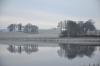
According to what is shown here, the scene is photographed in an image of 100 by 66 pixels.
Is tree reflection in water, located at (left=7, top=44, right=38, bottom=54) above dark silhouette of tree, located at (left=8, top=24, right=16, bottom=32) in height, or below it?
below

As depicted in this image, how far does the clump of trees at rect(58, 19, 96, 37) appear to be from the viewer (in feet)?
10.7

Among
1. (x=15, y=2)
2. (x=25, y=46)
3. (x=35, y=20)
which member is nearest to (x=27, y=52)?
(x=25, y=46)

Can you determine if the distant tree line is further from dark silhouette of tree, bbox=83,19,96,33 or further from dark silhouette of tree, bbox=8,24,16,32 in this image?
dark silhouette of tree, bbox=83,19,96,33

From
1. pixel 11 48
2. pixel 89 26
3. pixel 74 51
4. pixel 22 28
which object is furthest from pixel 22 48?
pixel 89 26

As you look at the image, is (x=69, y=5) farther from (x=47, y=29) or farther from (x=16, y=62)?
(x=16, y=62)

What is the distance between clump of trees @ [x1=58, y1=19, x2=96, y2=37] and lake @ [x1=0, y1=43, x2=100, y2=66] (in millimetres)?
201

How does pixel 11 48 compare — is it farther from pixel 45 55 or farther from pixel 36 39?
pixel 45 55

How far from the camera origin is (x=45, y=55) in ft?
10.5

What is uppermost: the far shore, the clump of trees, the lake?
the clump of trees

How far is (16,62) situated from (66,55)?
81cm

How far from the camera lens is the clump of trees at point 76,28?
327 cm

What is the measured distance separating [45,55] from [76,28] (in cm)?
67

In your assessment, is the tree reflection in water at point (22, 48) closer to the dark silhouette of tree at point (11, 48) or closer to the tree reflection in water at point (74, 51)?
the dark silhouette of tree at point (11, 48)

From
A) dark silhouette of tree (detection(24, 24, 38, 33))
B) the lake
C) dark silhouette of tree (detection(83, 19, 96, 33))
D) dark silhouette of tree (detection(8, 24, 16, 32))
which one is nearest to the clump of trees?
dark silhouette of tree (detection(83, 19, 96, 33))
